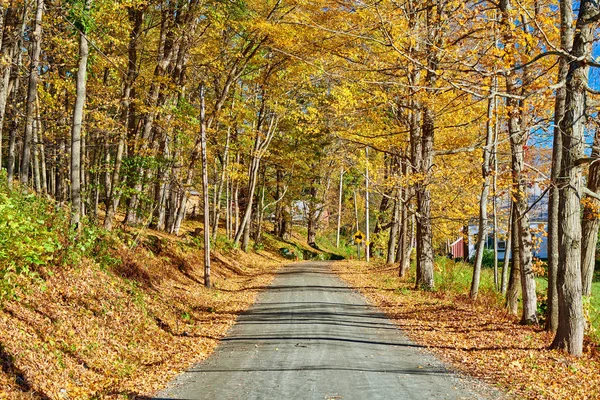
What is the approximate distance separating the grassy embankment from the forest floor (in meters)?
0.02

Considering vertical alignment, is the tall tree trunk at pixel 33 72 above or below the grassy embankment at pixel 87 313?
above

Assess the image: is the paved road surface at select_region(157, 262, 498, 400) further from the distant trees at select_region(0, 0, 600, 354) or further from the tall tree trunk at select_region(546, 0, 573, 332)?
the tall tree trunk at select_region(546, 0, 573, 332)

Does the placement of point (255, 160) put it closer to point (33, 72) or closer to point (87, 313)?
point (33, 72)

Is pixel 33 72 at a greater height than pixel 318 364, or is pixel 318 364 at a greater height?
pixel 33 72

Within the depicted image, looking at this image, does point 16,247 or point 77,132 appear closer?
point 16,247

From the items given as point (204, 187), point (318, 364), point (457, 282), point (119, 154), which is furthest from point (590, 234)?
point (119, 154)

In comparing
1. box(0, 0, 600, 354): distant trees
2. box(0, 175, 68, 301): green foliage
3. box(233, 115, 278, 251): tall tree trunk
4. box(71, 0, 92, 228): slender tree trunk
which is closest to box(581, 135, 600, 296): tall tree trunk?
box(0, 0, 600, 354): distant trees

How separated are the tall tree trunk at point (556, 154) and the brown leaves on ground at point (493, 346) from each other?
695 millimetres

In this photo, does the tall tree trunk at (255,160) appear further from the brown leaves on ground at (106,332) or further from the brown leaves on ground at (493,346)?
the brown leaves on ground at (493,346)

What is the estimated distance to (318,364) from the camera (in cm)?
870

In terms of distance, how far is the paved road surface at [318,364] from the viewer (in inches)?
285

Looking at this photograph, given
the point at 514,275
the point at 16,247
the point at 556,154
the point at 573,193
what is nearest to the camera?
the point at 16,247

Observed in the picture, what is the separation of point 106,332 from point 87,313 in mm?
530

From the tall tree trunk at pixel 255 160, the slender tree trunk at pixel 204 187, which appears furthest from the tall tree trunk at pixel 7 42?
the tall tree trunk at pixel 255 160
